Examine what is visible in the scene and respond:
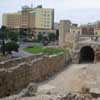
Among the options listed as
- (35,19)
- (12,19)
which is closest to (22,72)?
(35,19)

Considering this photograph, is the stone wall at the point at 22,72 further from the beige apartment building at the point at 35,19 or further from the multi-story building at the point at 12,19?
the multi-story building at the point at 12,19

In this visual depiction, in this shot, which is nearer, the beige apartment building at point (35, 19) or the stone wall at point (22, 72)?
the stone wall at point (22, 72)

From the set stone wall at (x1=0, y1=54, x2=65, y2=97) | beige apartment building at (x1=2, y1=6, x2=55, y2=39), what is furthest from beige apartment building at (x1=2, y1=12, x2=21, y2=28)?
stone wall at (x1=0, y1=54, x2=65, y2=97)

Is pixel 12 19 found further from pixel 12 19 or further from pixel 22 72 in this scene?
pixel 22 72

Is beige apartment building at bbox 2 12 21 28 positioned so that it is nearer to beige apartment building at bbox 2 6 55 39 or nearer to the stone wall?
beige apartment building at bbox 2 6 55 39

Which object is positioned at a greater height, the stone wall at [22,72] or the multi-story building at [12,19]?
the multi-story building at [12,19]

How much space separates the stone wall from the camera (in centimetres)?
1438

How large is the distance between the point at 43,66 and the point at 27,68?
4870mm

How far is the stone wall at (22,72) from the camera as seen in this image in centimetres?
1438

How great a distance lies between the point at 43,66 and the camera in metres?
23.3

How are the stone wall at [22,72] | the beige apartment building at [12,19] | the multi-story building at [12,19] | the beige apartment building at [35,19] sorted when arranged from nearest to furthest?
1. the stone wall at [22,72]
2. the beige apartment building at [35,19]
3. the multi-story building at [12,19]
4. the beige apartment building at [12,19]

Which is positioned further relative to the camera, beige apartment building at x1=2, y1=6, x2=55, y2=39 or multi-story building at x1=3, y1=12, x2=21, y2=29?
multi-story building at x1=3, y1=12, x2=21, y2=29

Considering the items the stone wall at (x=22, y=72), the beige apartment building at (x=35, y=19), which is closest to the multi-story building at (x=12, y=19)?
the beige apartment building at (x=35, y=19)

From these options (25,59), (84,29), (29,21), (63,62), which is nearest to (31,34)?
(29,21)
